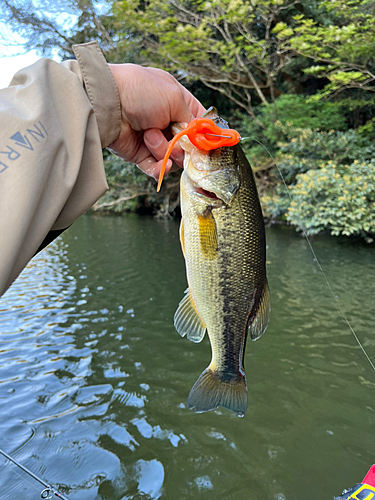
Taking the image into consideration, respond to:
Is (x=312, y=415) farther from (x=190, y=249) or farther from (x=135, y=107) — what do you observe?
(x=135, y=107)

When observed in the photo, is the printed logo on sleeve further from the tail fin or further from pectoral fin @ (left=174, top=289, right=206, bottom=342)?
the tail fin

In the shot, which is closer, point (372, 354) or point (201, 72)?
point (372, 354)

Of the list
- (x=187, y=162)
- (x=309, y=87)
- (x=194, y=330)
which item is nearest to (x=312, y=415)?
(x=194, y=330)

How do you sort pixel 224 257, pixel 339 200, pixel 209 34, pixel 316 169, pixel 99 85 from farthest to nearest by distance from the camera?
pixel 209 34, pixel 316 169, pixel 339 200, pixel 224 257, pixel 99 85

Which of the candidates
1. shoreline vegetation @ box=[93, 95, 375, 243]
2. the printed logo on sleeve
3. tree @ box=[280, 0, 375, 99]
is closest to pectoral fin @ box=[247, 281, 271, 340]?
the printed logo on sleeve

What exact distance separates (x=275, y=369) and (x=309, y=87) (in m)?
16.7

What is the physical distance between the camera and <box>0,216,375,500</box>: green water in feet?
10.2

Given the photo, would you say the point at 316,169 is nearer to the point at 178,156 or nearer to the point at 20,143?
the point at 178,156

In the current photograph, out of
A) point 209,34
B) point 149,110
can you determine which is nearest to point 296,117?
point 209,34

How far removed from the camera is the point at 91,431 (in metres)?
3.66

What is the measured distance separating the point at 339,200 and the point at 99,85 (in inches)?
418

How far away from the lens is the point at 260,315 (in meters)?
1.88

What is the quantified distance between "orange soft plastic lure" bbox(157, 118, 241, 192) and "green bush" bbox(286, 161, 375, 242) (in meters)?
8.94

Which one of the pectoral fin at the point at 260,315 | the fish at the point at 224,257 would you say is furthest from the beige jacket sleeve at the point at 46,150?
the pectoral fin at the point at 260,315
